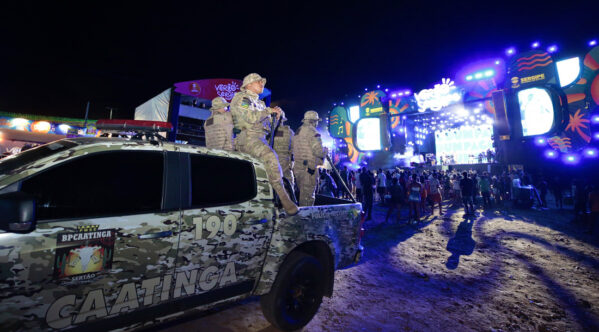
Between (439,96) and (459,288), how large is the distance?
20684 millimetres

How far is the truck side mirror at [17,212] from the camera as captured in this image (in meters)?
1.26

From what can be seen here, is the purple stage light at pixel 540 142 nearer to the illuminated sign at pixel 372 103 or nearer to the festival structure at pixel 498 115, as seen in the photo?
the festival structure at pixel 498 115

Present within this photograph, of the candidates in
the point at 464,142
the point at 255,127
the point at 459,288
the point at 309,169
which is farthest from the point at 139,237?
the point at 464,142

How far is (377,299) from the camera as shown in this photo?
355 centimetres

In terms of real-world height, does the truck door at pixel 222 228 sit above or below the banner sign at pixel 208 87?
below

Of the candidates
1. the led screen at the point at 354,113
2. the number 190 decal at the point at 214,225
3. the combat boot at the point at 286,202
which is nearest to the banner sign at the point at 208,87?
the led screen at the point at 354,113

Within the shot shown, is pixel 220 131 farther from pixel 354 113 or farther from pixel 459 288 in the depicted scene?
pixel 354 113

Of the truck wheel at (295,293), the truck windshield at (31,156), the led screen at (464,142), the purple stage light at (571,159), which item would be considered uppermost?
the led screen at (464,142)

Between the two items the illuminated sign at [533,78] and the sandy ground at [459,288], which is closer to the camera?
the sandy ground at [459,288]

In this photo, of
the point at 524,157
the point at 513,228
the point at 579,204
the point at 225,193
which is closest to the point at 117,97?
the point at 225,193

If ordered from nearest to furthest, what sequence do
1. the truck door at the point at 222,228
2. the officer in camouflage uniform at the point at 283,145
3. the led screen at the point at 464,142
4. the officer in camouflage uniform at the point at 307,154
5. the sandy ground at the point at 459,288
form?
the truck door at the point at 222,228 < the sandy ground at the point at 459,288 < the officer in camouflage uniform at the point at 283,145 < the officer in camouflage uniform at the point at 307,154 < the led screen at the point at 464,142

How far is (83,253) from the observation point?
4.99ft

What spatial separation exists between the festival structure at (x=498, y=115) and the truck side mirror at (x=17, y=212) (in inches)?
676

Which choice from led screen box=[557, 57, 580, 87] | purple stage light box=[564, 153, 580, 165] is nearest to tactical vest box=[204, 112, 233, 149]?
led screen box=[557, 57, 580, 87]
